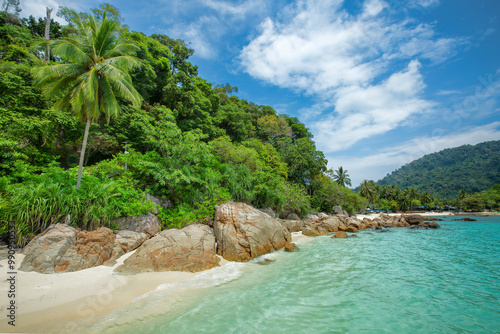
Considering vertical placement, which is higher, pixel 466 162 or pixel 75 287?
pixel 466 162

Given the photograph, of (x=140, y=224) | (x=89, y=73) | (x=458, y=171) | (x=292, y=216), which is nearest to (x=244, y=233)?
(x=140, y=224)

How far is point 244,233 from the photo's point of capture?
1056cm

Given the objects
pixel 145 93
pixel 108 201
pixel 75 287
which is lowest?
pixel 75 287

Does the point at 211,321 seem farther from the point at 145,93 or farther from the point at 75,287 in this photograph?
the point at 145,93

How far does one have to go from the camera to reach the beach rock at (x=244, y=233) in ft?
31.9

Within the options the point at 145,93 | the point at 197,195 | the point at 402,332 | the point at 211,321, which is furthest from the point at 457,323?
the point at 145,93

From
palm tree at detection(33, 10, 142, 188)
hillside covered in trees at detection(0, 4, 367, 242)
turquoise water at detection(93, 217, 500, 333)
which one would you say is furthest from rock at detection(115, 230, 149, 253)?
palm tree at detection(33, 10, 142, 188)

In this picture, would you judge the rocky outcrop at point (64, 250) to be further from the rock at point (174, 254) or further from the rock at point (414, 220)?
the rock at point (414, 220)

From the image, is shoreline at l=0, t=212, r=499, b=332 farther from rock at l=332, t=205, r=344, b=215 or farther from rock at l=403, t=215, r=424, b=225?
rock at l=403, t=215, r=424, b=225

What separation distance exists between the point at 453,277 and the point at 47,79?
20645 mm

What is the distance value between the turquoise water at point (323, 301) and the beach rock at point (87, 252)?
2.94 metres

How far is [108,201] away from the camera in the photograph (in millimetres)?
9570

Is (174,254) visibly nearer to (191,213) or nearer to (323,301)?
(191,213)

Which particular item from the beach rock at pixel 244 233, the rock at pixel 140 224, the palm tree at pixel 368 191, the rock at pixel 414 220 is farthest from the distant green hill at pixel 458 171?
the rock at pixel 140 224
